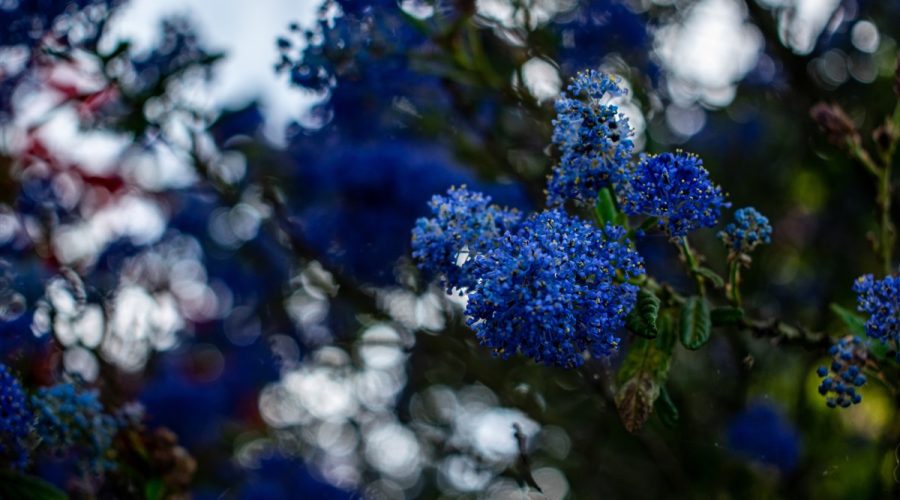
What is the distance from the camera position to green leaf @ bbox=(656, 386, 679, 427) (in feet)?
5.47

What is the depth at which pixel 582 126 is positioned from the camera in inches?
61.4

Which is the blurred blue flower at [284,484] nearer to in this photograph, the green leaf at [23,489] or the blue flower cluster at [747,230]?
the green leaf at [23,489]

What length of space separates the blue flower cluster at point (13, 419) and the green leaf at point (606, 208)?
48.2 inches

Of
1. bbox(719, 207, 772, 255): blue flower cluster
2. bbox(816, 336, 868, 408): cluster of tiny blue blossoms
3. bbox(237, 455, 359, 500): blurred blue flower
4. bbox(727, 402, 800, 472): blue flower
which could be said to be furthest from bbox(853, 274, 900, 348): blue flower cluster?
bbox(237, 455, 359, 500): blurred blue flower

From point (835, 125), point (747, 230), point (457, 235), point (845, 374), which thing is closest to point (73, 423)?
point (457, 235)

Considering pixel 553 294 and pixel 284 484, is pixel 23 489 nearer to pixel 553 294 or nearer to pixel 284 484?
pixel 553 294

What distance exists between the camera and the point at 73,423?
2.04 meters

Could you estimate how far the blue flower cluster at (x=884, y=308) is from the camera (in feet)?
4.90

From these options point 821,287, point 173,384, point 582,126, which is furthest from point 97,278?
point 821,287

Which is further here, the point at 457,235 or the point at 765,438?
the point at 765,438

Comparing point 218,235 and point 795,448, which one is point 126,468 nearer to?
point 218,235

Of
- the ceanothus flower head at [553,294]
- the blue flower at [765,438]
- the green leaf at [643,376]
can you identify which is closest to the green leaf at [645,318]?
the ceanothus flower head at [553,294]

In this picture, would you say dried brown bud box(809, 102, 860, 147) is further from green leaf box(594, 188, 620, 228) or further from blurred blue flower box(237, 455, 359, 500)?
blurred blue flower box(237, 455, 359, 500)

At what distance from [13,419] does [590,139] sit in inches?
50.1
